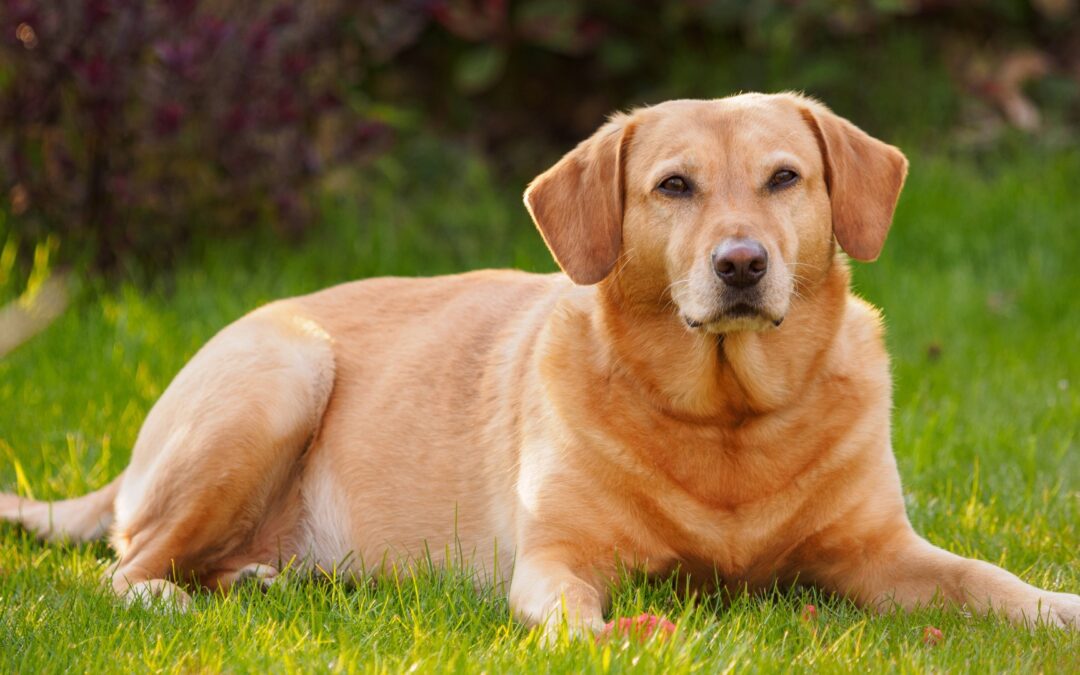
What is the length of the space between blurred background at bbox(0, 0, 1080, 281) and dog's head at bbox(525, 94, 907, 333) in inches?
137

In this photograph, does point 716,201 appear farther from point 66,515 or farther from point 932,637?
point 66,515

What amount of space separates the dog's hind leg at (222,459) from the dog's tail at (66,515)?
0.15 metres

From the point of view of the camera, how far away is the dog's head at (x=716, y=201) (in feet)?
11.7

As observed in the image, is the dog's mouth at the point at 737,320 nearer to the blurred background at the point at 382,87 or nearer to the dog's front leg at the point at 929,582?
the dog's front leg at the point at 929,582

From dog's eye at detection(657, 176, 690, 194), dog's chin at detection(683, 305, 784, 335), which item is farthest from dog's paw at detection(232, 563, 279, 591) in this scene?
dog's eye at detection(657, 176, 690, 194)

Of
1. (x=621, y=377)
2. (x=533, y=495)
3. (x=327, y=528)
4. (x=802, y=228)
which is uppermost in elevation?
(x=802, y=228)

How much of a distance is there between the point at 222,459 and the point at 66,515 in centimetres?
67

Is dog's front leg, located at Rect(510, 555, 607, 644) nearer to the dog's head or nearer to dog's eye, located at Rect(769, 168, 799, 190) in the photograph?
the dog's head

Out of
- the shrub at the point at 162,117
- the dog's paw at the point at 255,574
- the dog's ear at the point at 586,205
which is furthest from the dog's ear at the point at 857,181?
the shrub at the point at 162,117

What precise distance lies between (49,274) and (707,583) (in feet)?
14.7

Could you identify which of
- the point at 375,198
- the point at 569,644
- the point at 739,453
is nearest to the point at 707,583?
the point at 739,453

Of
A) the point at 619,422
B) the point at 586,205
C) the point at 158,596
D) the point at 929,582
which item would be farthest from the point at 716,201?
the point at 158,596

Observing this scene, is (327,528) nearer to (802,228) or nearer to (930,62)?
(802,228)

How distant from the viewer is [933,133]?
28.6 ft
